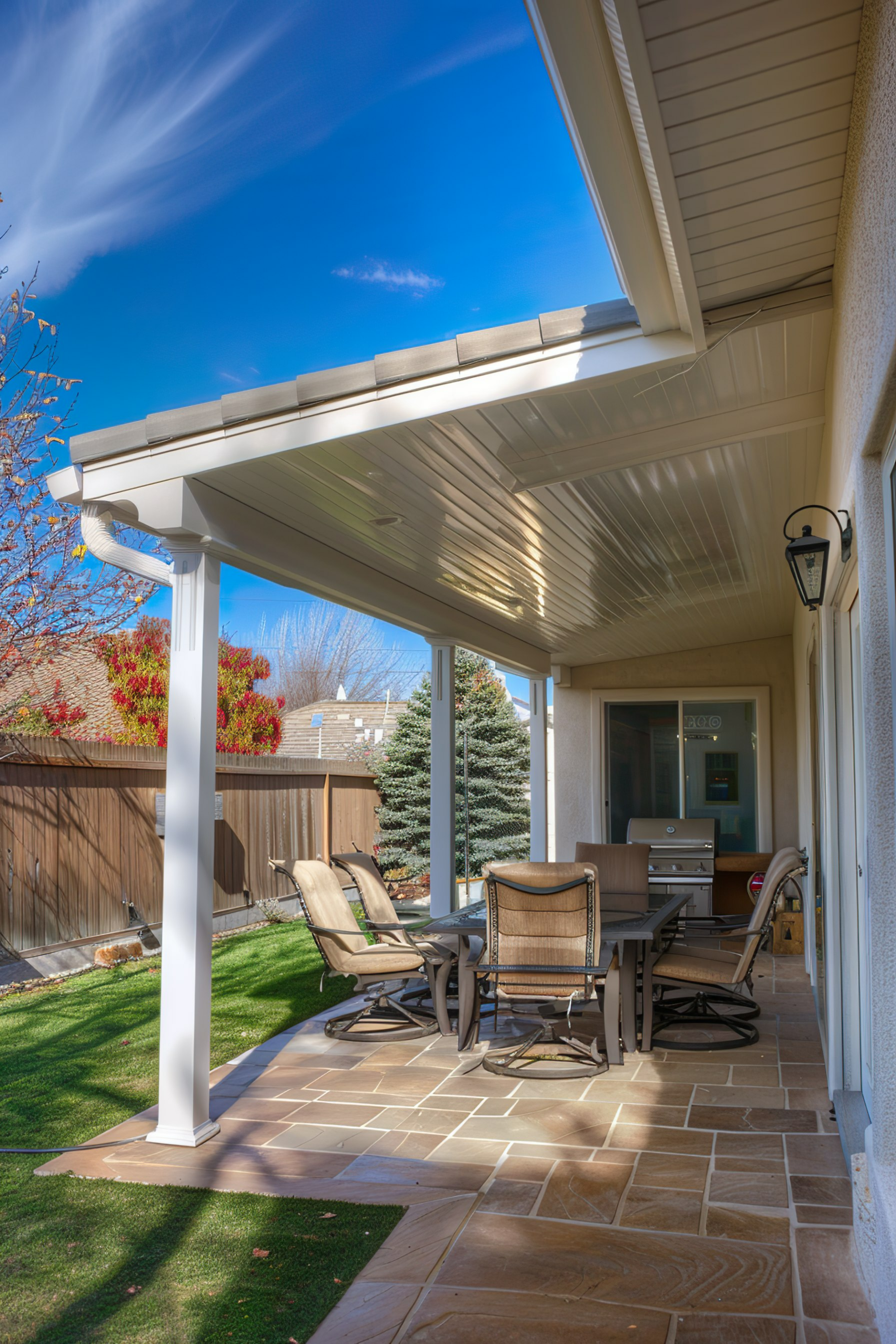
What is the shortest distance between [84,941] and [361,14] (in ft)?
85.6

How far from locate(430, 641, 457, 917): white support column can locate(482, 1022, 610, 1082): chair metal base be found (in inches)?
89.1

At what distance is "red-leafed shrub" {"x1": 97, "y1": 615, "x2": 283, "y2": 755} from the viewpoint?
11.3 meters

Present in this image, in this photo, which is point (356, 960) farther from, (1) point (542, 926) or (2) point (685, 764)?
(2) point (685, 764)

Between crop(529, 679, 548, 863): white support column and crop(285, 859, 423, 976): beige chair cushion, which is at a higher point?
crop(529, 679, 548, 863): white support column

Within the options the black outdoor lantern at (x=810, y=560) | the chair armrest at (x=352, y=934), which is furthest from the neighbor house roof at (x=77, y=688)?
the black outdoor lantern at (x=810, y=560)

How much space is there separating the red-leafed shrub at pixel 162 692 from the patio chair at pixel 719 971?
5.59 meters

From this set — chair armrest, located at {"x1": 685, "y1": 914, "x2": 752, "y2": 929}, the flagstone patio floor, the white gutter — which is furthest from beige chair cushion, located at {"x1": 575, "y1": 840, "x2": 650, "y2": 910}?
the white gutter

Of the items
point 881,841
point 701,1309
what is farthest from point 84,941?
point 881,841

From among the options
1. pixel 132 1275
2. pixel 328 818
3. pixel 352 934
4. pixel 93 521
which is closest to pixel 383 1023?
pixel 352 934

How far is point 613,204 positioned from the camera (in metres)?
2.55

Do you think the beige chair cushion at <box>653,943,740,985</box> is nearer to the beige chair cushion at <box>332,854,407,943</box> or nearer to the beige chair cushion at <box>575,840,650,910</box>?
the beige chair cushion at <box>575,840,650,910</box>

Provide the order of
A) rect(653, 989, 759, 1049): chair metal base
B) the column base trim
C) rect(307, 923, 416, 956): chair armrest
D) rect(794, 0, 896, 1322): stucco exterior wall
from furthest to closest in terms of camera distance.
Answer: rect(307, 923, 416, 956): chair armrest → rect(653, 989, 759, 1049): chair metal base → the column base trim → rect(794, 0, 896, 1322): stucco exterior wall

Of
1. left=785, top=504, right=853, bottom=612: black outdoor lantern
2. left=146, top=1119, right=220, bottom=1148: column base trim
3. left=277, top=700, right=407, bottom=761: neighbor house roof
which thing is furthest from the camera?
left=277, top=700, right=407, bottom=761: neighbor house roof

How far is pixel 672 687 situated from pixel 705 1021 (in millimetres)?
5819
